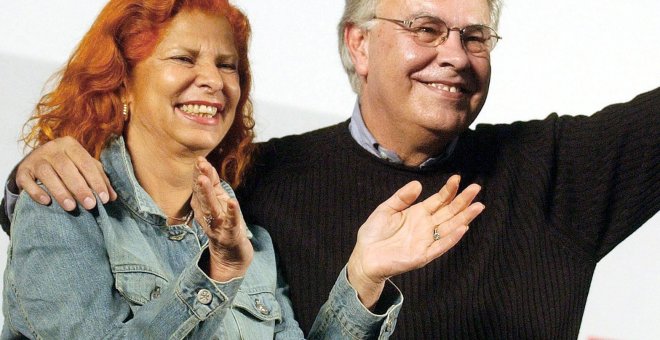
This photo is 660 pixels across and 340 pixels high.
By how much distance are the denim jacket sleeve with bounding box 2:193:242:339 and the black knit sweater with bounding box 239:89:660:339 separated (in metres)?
0.51

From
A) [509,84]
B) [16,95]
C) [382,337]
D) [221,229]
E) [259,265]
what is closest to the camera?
[221,229]

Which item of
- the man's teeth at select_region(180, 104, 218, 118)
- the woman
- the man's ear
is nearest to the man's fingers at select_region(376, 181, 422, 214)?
the woman

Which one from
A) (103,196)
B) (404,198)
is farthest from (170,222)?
(404,198)

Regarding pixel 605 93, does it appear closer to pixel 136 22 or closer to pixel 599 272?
pixel 599 272

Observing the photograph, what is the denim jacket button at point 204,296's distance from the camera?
1.79 metres

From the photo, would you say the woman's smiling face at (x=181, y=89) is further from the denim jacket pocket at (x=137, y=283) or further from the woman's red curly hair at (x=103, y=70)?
the denim jacket pocket at (x=137, y=283)

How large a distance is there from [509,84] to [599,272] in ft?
1.87

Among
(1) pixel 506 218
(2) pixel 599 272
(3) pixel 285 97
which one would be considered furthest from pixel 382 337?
(2) pixel 599 272

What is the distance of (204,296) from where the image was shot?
1794 mm

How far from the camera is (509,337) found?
2291 millimetres

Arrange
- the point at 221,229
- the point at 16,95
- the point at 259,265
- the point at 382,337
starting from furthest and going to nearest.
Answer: the point at 16,95 → the point at 259,265 → the point at 382,337 → the point at 221,229

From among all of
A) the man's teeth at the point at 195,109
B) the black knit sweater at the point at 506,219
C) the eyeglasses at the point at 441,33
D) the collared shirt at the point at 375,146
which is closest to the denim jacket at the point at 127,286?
the man's teeth at the point at 195,109

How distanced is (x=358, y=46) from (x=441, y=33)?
24 centimetres

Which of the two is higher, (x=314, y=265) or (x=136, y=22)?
(x=136, y=22)
